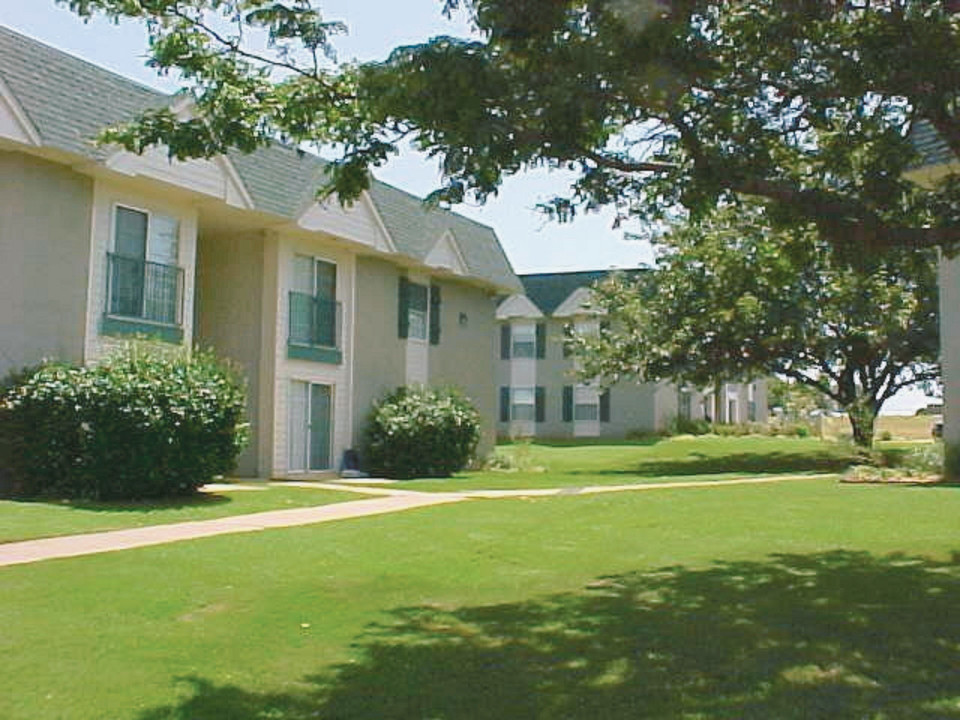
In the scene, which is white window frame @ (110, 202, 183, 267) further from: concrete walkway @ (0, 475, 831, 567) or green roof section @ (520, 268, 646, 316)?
green roof section @ (520, 268, 646, 316)

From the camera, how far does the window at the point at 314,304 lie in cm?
2312

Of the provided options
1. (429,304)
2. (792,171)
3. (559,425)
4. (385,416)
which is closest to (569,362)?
(559,425)

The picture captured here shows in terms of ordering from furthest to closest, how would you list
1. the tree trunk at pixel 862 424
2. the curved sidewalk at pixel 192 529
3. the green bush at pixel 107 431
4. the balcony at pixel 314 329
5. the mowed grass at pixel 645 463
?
1. the tree trunk at pixel 862 424
2. the balcony at pixel 314 329
3. the mowed grass at pixel 645 463
4. the green bush at pixel 107 431
5. the curved sidewalk at pixel 192 529

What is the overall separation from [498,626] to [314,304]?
16.6 meters

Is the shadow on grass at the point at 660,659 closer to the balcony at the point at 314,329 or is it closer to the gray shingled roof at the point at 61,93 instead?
the gray shingled roof at the point at 61,93

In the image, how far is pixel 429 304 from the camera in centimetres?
2769

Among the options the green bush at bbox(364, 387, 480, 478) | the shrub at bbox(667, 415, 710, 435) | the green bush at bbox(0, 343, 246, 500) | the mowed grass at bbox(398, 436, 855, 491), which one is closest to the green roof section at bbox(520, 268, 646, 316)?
the shrub at bbox(667, 415, 710, 435)

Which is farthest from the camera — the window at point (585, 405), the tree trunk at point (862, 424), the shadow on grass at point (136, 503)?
the window at point (585, 405)

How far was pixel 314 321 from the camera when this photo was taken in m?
23.6

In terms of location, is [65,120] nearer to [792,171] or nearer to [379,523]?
[379,523]

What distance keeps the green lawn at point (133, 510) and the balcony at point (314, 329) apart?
5.29 meters

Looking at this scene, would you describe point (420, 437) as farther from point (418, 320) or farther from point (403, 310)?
point (418, 320)

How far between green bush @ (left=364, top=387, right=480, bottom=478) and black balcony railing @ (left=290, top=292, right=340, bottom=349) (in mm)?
2073

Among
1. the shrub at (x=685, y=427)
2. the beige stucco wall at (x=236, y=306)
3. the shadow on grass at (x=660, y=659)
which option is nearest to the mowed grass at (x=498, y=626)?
the shadow on grass at (x=660, y=659)
